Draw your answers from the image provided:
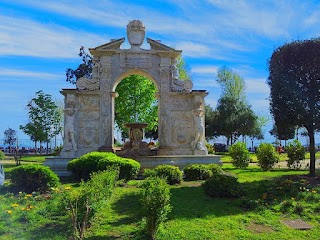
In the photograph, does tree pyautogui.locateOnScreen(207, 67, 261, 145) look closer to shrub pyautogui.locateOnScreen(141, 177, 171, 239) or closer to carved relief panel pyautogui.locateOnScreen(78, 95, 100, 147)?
carved relief panel pyautogui.locateOnScreen(78, 95, 100, 147)

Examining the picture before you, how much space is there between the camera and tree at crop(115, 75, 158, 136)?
36.6 meters

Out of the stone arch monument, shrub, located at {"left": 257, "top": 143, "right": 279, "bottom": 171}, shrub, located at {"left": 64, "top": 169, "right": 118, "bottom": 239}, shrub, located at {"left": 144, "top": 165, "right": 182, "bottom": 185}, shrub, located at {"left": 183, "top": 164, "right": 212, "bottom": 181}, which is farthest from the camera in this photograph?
shrub, located at {"left": 257, "top": 143, "right": 279, "bottom": 171}

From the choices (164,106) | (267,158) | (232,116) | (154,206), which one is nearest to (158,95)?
(164,106)

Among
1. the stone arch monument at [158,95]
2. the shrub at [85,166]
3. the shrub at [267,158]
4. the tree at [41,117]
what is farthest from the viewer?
the tree at [41,117]

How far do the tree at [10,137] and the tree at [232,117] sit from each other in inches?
1081

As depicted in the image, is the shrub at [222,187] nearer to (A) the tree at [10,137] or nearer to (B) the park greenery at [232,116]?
(B) the park greenery at [232,116]

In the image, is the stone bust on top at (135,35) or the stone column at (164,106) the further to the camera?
the stone bust on top at (135,35)

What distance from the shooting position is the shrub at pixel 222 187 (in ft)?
40.1

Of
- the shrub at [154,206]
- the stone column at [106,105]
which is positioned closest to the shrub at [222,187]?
the shrub at [154,206]

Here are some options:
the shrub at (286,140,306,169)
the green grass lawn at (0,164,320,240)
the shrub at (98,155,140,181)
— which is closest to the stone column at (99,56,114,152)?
the shrub at (98,155,140,181)

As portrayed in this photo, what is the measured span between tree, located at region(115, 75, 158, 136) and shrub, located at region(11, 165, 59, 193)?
24.3 m

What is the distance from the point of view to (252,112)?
158ft

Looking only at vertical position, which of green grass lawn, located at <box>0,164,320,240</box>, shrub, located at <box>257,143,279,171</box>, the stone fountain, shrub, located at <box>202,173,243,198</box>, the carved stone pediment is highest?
the carved stone pediment

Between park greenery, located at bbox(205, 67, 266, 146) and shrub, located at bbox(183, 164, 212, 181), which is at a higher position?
park greenery, located at bbox(205, 67, 266, 146)
